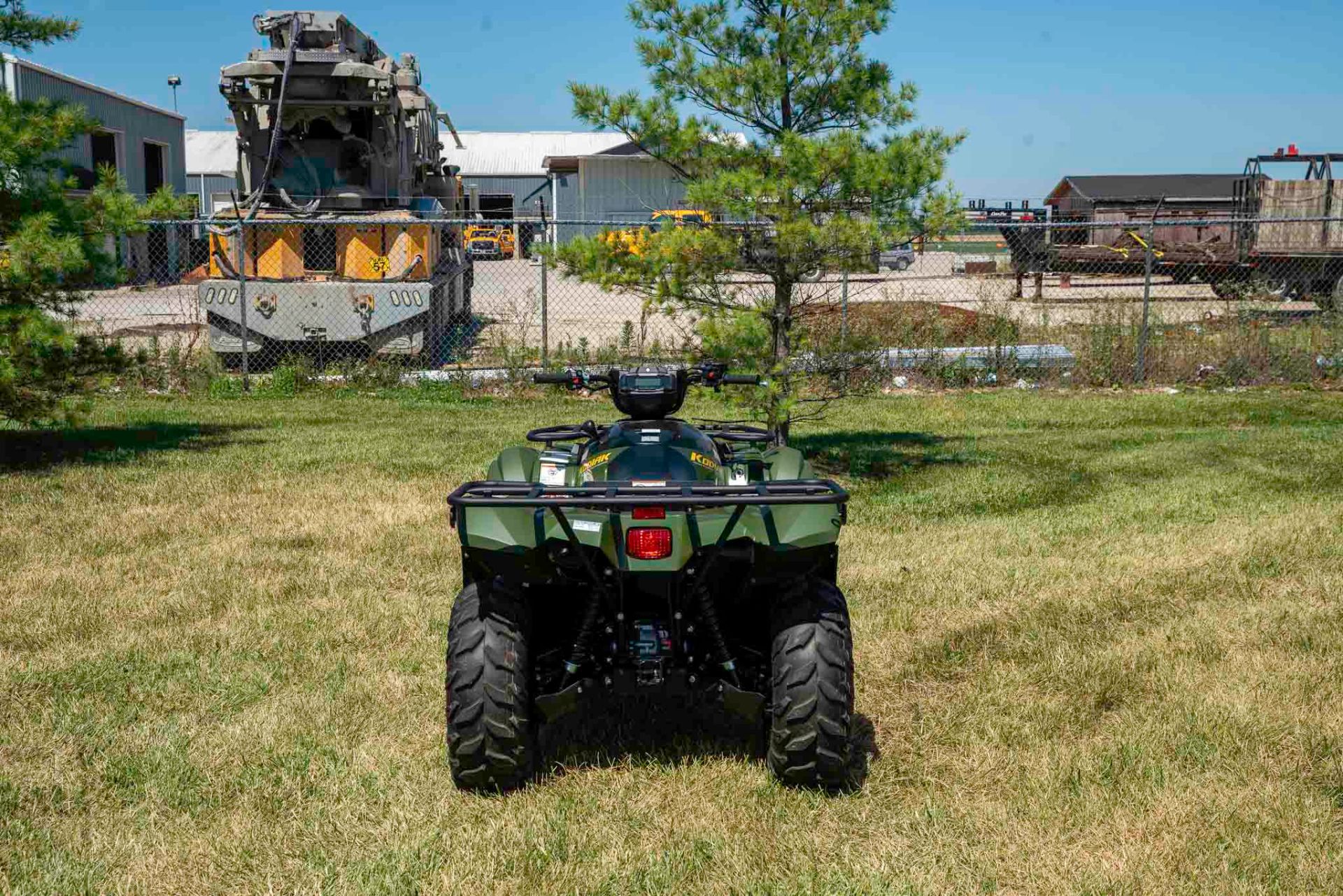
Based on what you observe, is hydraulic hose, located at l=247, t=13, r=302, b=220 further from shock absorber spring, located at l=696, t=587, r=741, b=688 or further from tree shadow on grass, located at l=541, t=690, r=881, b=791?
shock absorber spring, located at l=696, t=587, r=741, b=688

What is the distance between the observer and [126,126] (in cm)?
3234

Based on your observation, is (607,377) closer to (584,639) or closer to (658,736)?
(584,639)

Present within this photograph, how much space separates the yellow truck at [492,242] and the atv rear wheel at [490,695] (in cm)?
3422

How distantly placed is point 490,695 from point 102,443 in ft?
26.0

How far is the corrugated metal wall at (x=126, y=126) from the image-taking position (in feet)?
87.2

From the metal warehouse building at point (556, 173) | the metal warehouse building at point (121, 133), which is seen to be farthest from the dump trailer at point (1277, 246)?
the metal warehouse building at point (121, 133)

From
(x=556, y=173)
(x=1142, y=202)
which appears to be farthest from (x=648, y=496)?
(x=556, y=173)

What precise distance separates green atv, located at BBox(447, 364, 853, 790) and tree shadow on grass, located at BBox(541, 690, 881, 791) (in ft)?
0.69

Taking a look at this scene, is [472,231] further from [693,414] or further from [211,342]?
[693,414]

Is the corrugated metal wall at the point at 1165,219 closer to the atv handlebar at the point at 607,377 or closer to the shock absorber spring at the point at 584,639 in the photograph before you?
the atv handlebar at the point at 607,377

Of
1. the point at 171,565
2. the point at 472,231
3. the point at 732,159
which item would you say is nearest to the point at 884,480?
the point at 732,159

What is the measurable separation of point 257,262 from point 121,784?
1198 centimetres

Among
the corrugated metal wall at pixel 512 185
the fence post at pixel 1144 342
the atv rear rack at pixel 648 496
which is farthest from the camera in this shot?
the corrugated metal wall at pixel 512 185

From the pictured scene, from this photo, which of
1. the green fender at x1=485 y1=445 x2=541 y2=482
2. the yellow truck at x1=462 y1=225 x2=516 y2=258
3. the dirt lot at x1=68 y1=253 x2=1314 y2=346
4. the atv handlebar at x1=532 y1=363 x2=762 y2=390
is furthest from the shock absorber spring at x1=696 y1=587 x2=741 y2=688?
the yellow truck at x1=462 y1=225 x2=516 y2=258
